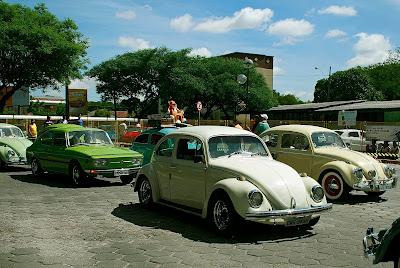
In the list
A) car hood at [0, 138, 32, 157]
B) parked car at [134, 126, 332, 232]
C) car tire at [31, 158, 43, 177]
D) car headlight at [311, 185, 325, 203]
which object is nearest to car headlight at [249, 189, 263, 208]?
parked car at [134, 126, 332, 232]

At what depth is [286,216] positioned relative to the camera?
6.67 m

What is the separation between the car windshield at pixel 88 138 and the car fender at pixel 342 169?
6132 millimetres

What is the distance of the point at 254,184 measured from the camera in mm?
6992

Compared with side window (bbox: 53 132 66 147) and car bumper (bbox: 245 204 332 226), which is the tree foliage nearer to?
side window (bbox: 53 132 66 147)

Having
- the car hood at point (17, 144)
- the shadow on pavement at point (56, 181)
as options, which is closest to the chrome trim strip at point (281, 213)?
the shadow on pavement at point (56, 181)

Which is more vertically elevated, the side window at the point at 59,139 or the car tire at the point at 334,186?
the side window at the point at 59,139

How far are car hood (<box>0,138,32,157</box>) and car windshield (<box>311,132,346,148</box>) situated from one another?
383 inches

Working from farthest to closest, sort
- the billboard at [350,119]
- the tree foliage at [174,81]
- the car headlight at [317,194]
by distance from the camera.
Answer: the tree foliage at [174,81]
the billboard at [350,119]
the car headlight at [317,194]

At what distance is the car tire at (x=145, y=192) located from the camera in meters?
9.14

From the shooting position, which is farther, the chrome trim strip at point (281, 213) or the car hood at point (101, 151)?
the car hood at point (101, 151)

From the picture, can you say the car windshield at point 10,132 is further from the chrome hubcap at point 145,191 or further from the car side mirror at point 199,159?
the car side mirror at point 199,159

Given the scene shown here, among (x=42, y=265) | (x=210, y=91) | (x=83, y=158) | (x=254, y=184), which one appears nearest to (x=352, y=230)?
(x=254, y=184)

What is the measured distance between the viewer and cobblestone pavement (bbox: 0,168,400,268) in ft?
19.4

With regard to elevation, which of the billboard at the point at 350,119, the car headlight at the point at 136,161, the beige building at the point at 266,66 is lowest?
the car headlight at the point at 136,161
